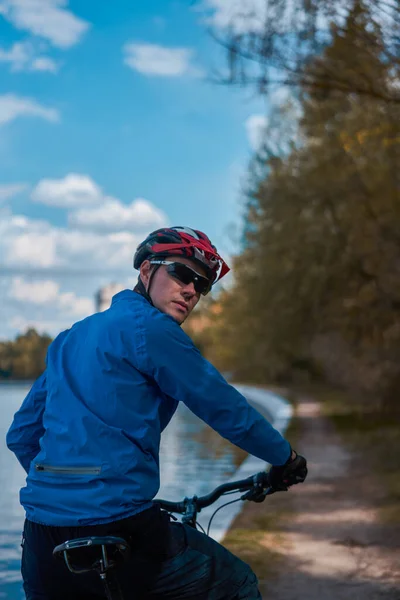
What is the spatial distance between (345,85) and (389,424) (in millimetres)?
13830

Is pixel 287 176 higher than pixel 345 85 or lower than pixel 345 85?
higher

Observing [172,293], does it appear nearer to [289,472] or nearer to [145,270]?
[145,270]

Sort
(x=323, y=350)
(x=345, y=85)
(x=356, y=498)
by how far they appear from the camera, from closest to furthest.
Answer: (x=345, y=85), (x=356, y=498), (x=323, y=350)

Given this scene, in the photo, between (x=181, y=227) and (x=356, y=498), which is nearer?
(x=181, y=227)

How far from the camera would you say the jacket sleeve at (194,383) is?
125 inches

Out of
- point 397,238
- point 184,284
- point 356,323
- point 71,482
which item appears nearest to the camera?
point 71,482

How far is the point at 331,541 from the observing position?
30.9 feet

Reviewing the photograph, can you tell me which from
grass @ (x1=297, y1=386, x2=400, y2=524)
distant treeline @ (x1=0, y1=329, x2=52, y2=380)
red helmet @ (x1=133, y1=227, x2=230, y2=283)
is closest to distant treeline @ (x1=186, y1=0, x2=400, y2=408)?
grass @ (x1=297, y1=386, x2=400, y2=524)

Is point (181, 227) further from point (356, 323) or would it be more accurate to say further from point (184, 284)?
point (356, 323)

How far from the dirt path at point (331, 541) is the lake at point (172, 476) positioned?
145 cm

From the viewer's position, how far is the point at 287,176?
2633cm

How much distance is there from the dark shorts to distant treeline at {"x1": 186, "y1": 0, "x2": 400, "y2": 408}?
25.9 ft

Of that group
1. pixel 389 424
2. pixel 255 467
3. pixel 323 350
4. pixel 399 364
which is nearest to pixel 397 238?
pixel 399 364

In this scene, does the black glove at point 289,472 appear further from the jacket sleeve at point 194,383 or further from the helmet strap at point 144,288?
the helmet strap at point 144,288
